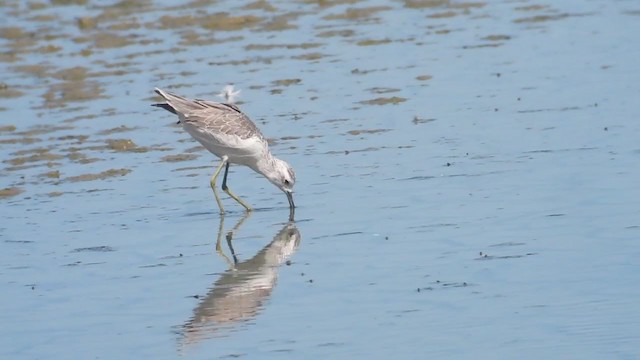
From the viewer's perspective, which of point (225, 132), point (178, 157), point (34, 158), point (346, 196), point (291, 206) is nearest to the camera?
point (291, 206)

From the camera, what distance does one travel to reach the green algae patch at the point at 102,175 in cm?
1670

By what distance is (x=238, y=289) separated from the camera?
12164 mm

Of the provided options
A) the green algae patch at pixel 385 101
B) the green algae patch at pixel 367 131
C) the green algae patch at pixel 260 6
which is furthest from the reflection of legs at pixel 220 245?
the green algae patch at pixel 260 6

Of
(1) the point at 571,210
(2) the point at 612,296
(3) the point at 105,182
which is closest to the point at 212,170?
(3) the point at 105,182

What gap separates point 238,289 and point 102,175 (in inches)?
197

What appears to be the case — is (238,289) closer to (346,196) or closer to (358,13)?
(346,196)

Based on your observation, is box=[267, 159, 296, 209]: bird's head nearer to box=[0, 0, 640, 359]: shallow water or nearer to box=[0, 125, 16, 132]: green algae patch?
box=[0, 0, 640, 359]: shallow water

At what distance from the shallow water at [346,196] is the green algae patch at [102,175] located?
0.20 feet

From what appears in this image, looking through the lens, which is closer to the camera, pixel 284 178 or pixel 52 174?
pixel 284 178

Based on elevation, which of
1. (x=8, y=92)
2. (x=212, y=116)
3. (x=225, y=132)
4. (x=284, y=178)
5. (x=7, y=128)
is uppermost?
(x=212, y=116)

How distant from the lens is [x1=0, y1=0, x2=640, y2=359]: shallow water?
35.4 feet

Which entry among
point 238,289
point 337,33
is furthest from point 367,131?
point 337,33

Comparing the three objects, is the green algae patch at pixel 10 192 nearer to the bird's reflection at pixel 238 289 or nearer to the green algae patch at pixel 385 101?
the bird's reflection at pixel 238 289

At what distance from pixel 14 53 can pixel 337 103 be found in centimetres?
826
